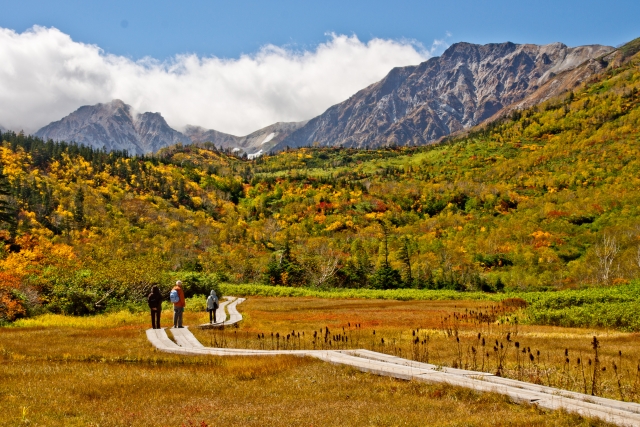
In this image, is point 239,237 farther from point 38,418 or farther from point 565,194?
point 38,418

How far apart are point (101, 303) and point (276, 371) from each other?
32.3 m

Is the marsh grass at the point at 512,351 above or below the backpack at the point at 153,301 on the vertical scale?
below

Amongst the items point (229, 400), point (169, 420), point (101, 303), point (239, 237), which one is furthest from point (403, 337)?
point (239, 237)

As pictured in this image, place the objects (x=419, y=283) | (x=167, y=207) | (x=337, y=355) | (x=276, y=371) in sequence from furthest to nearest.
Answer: (x=167, y=207) < (x=419, y=283) < (x=337, y=355) < (x=276, y=371)

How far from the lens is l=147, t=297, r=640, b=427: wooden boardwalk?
9127 mm

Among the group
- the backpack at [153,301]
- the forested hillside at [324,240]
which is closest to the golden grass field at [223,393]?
the backpack at [153,301]

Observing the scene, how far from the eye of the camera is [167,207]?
189 metres

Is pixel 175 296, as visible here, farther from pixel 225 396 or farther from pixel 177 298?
pixel 225 396

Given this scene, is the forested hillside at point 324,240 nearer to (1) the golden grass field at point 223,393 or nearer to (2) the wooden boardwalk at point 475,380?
(1) the golden grass field at point 223,393

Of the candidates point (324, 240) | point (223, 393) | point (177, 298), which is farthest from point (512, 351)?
point (324, 240)

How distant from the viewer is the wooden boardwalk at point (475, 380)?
913 cm

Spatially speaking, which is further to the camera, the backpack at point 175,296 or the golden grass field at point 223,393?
the backpack at point 175,296

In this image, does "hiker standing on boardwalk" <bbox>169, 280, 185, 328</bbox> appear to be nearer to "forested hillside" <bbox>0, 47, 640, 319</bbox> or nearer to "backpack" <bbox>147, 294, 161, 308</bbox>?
"backpack" <bbox>147, 294, 161, 308</bbox>

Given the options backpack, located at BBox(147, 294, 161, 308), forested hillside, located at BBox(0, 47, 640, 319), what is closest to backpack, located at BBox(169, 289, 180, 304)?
backpack, located at BBox(147, 294, 161, 308)
